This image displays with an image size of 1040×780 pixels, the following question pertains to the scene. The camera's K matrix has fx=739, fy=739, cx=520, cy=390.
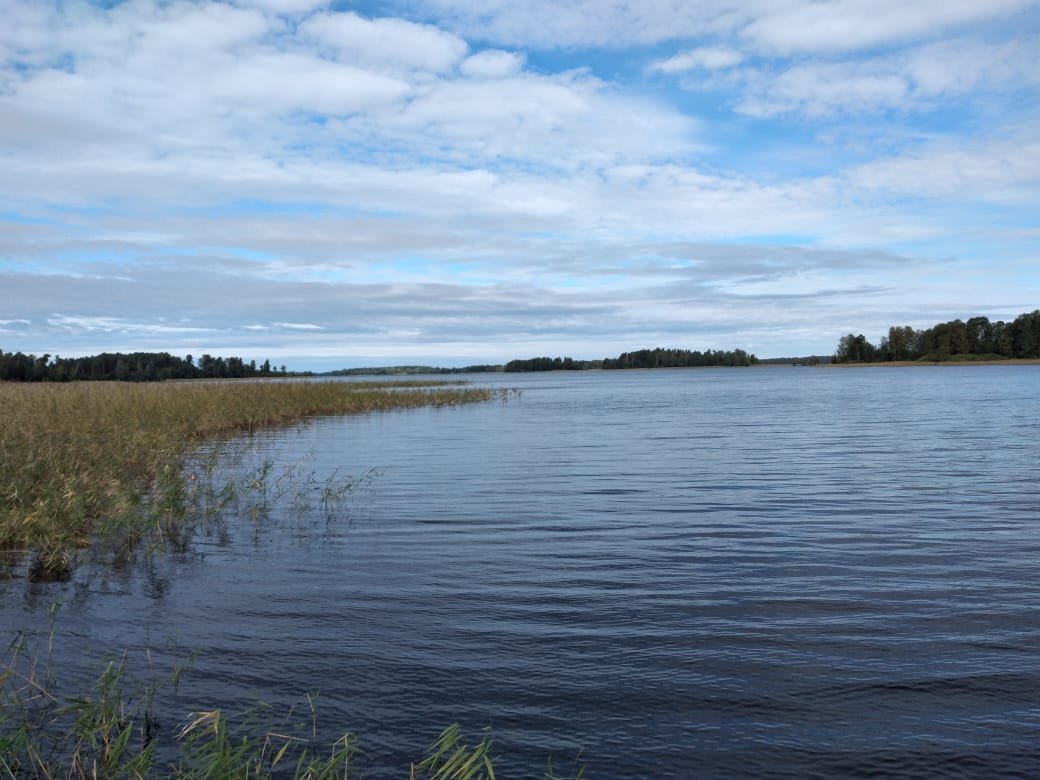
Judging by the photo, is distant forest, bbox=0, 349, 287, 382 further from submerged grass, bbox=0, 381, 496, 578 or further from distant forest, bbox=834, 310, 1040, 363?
distant forest, bbox=834, 310, 1040, 363

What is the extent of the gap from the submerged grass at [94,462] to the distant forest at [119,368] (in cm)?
3180

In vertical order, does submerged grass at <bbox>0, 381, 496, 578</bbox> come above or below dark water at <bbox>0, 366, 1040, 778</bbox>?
above

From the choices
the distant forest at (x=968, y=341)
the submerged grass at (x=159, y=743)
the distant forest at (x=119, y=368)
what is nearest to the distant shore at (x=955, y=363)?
the distant forest at (x=968, y=341)

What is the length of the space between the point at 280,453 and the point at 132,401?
29.1ft

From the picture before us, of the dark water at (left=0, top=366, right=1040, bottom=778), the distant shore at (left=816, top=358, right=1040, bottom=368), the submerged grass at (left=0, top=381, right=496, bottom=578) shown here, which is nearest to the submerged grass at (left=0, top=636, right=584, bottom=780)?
the dark water at (left=0, top=366, right=1040, bottom=778)

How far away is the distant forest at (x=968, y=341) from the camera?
5758 inches

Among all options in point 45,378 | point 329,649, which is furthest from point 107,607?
point 45,378

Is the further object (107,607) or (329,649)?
(107,607)

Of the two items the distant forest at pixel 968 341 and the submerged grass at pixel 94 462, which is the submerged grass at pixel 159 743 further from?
the distant forest at pixel 968 341

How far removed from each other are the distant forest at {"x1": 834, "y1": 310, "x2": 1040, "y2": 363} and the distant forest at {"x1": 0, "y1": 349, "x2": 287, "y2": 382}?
137 m

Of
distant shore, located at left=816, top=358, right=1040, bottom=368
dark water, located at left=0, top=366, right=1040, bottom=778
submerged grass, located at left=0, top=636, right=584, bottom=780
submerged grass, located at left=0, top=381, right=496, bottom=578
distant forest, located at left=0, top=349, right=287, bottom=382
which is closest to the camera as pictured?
submerged grass, located at left=0, top=636, right=584, bottom=780

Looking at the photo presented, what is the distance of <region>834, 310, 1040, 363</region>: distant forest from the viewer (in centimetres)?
14625

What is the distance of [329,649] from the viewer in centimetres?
789

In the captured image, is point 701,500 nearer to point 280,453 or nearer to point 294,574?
point 294,574
